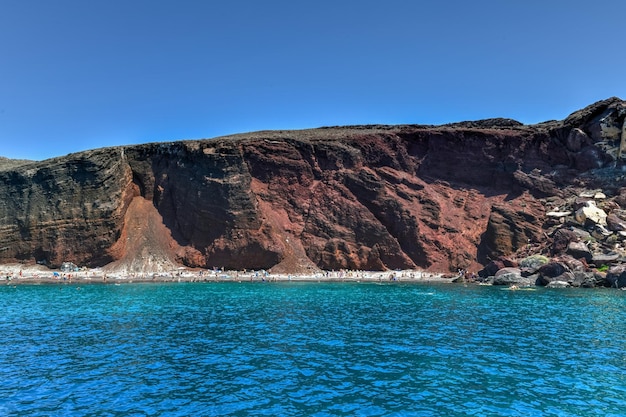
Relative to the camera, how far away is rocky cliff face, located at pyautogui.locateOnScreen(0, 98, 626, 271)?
227 ft

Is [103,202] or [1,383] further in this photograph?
[103,202]

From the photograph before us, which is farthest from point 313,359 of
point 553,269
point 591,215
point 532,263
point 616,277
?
point 591,215

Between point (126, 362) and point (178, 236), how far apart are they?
57.3m

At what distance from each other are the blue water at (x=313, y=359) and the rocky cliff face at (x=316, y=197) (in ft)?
108

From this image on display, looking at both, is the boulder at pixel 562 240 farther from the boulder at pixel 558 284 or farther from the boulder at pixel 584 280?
the boulder at pixel 558 284

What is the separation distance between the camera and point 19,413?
42.0 feet

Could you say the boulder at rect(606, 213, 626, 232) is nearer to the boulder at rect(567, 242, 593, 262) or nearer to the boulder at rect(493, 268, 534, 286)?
the boulder at rect(567, 242, 593, 262)

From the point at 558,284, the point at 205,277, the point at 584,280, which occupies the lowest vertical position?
the point at 558,284

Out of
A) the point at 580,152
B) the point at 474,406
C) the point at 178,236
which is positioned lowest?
the point at 474,406

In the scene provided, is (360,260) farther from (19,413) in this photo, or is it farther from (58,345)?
(19,413)

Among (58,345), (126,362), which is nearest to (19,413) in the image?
(126,362)

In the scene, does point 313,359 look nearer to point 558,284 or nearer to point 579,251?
point 558,284

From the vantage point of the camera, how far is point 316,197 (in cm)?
7538

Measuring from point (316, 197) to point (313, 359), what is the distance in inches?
2238
